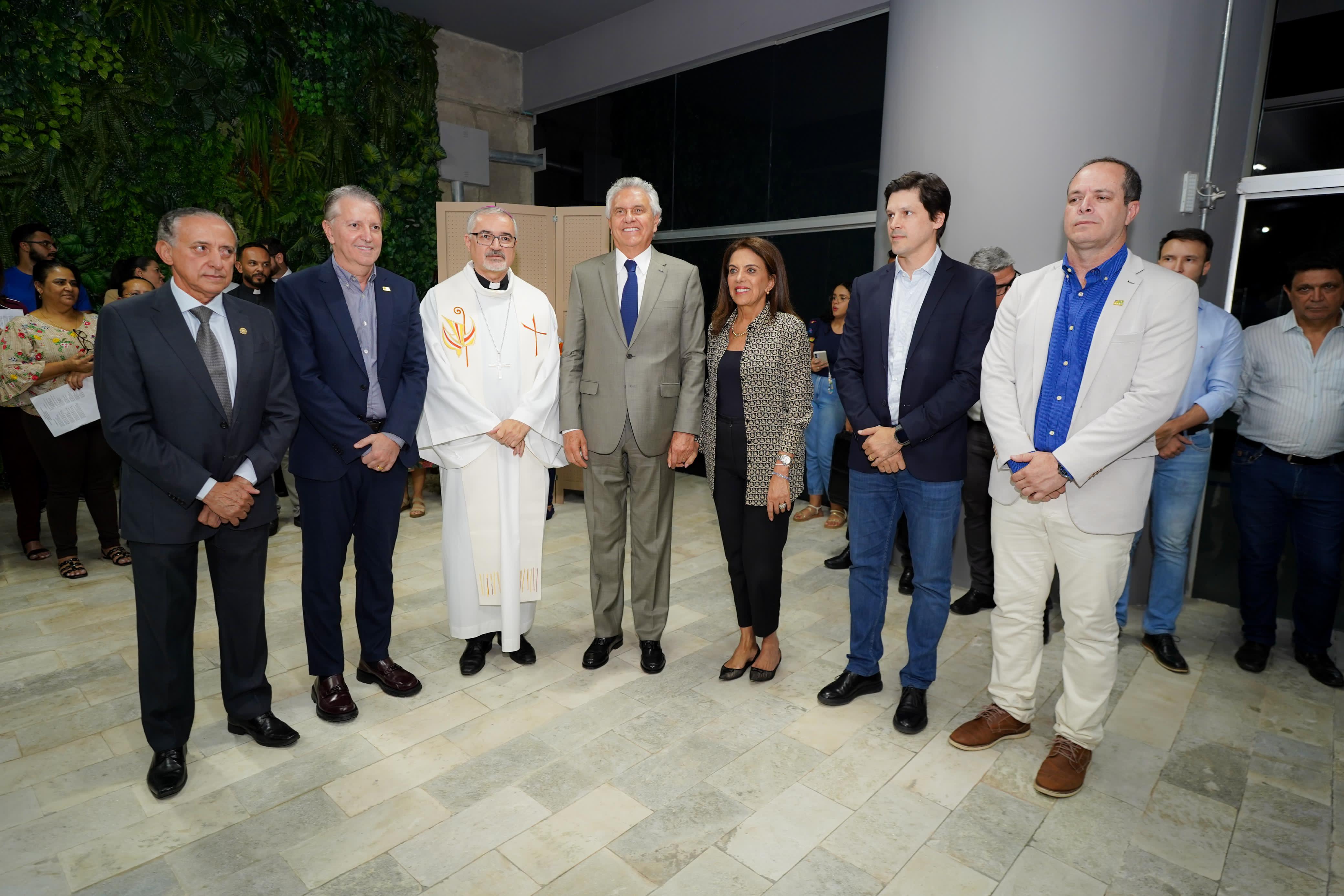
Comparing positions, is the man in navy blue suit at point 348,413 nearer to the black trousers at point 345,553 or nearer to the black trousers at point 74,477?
the black trousers at point 345,553

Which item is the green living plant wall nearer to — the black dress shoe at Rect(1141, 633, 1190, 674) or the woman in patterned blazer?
the woman in patterned blazer

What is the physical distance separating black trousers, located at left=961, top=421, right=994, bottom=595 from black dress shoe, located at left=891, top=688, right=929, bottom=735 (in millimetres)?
1226

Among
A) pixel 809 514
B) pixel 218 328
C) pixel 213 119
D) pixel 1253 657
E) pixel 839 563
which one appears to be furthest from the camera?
pixel 213 119

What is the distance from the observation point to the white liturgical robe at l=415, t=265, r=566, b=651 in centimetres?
295

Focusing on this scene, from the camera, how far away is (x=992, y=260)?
360 centimetres

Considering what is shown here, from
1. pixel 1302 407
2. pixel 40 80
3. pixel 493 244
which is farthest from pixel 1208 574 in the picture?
pixel 40 80

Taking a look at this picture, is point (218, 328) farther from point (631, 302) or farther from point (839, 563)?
point (839, 563)

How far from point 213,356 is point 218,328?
9 centimetres

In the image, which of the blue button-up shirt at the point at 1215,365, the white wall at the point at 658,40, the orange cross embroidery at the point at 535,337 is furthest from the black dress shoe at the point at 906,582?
the white wall at the point at 658,40

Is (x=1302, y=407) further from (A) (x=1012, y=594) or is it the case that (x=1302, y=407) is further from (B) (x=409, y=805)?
(B) (x=409, y=805)

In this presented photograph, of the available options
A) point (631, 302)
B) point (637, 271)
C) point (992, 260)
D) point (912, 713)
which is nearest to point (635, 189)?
point (637, 271)

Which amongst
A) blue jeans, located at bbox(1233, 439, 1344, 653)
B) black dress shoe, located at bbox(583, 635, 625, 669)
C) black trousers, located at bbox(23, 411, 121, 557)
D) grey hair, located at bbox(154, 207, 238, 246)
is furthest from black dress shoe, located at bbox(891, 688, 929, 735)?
black trousers, located at bbox(23, 411, 121, 557)

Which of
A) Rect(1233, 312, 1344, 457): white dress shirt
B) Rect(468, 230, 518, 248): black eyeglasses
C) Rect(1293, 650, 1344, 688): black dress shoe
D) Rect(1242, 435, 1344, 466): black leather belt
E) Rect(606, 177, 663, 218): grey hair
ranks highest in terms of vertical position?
Rect(606, 177, 663, 218): grey hair

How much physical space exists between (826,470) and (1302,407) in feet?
9.38
